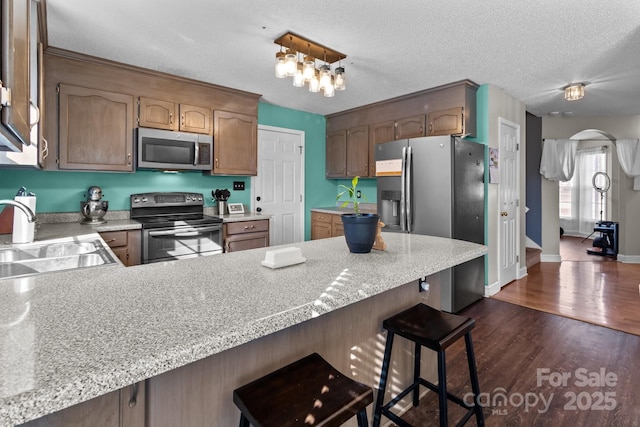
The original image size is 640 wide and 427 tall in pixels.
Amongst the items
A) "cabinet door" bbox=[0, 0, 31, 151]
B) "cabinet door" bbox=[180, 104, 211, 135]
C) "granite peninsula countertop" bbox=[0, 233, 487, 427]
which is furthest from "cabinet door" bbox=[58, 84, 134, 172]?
"granite peninsula countertop" bbox=[0, 233, 487, 427]

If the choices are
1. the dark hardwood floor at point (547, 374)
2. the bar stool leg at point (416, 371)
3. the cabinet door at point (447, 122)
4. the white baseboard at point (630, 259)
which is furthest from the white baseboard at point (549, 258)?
the bar stool leg at point (416, 371)

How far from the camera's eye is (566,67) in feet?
10.4

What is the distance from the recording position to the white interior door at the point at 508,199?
4000 mm

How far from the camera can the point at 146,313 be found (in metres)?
0.82

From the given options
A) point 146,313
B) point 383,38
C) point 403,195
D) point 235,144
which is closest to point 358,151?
point 403,195

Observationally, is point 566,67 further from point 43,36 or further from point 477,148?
point 43,36

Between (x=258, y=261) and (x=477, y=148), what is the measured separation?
9.80 ft

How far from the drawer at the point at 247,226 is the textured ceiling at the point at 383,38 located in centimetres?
152

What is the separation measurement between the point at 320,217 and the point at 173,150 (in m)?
2.18

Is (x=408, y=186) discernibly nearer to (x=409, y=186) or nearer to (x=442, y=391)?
(x=409, y=186)

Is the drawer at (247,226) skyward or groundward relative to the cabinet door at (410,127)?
groundward

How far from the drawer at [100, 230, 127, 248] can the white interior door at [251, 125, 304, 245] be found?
5.75 feet

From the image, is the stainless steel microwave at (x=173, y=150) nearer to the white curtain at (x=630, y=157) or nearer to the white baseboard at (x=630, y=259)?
the white curtain at (x=630, y=157)

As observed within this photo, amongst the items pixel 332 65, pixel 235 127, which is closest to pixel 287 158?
pixel 235 127
